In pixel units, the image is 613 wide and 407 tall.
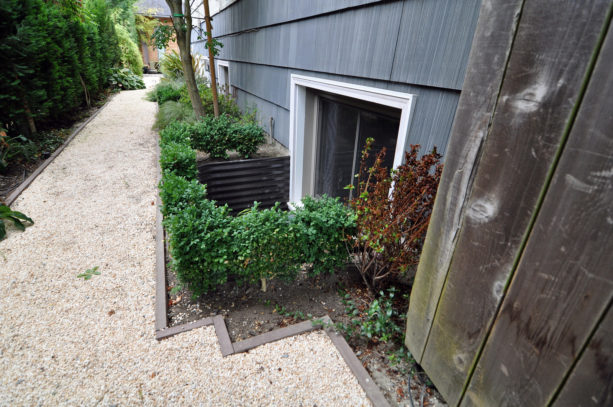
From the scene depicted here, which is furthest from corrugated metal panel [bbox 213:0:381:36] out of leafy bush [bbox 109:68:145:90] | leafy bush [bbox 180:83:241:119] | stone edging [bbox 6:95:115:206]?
leafy bush [bbox 109:68:145:90]

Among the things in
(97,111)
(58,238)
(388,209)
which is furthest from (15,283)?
(97,111)

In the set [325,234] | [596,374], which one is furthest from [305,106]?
[596,374]

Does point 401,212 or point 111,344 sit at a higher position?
point 401,212

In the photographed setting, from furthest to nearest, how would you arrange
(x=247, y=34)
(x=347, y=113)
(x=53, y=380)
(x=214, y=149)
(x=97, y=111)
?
(x=97, y=111) < (x=247, y=34) < (x=214, y=149) < (x=347, y=113) < (x=53, y=380)

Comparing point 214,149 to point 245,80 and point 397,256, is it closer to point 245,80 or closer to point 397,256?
point 245,80

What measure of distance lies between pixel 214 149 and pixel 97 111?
8.17 metres

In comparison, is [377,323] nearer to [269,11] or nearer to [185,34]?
[269,11]

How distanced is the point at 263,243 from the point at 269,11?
4.02m

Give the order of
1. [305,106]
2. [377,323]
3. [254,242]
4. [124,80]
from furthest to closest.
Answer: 1. [124,80]
2. [305,106]
3. [254,242]
4. [377,323]

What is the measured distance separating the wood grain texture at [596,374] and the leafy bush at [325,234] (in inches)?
65.5

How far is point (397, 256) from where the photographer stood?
7.34 feet

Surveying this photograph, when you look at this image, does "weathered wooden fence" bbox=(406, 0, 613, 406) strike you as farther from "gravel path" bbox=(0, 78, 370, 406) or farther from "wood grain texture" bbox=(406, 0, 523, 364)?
"gravel path" bbox=(0, 78, 370, 406)

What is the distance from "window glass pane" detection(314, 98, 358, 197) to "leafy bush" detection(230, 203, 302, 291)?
5.25 feet

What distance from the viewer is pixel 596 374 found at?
2.76 ft
